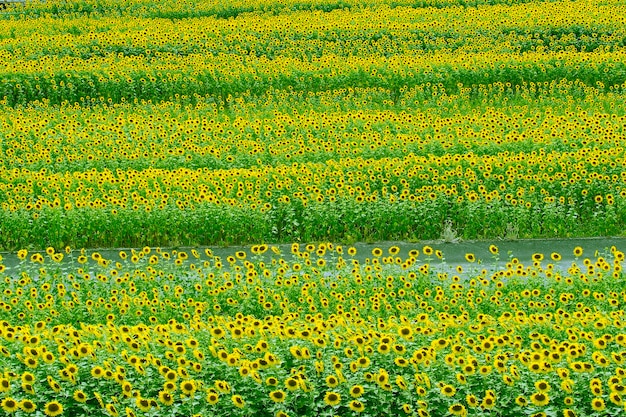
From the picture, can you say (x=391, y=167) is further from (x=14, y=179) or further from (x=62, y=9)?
(x=62, y=9)

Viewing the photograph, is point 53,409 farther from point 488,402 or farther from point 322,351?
point 488,402

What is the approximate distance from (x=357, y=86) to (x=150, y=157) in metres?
5.38

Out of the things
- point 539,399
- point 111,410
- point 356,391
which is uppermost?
point 539,399

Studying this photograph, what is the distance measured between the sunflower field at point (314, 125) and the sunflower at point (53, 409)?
16.2ft

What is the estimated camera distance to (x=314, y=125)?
13133 mm

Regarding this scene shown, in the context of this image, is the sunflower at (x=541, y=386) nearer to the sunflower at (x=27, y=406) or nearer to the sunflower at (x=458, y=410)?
the sunflower at (x=458, y=410)

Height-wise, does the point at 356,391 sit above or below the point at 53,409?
Result: above

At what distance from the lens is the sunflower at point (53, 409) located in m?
4.89

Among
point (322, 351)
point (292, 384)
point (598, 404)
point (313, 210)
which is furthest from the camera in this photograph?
point (313, 210)

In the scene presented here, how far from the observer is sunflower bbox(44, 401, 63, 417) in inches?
193

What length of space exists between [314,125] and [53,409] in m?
8.67

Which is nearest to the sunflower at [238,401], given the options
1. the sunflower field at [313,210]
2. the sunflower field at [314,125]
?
the sunflower field at [313,210]

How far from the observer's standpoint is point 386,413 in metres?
5.04

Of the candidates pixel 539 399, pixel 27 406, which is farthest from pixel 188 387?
pixel 539 399
